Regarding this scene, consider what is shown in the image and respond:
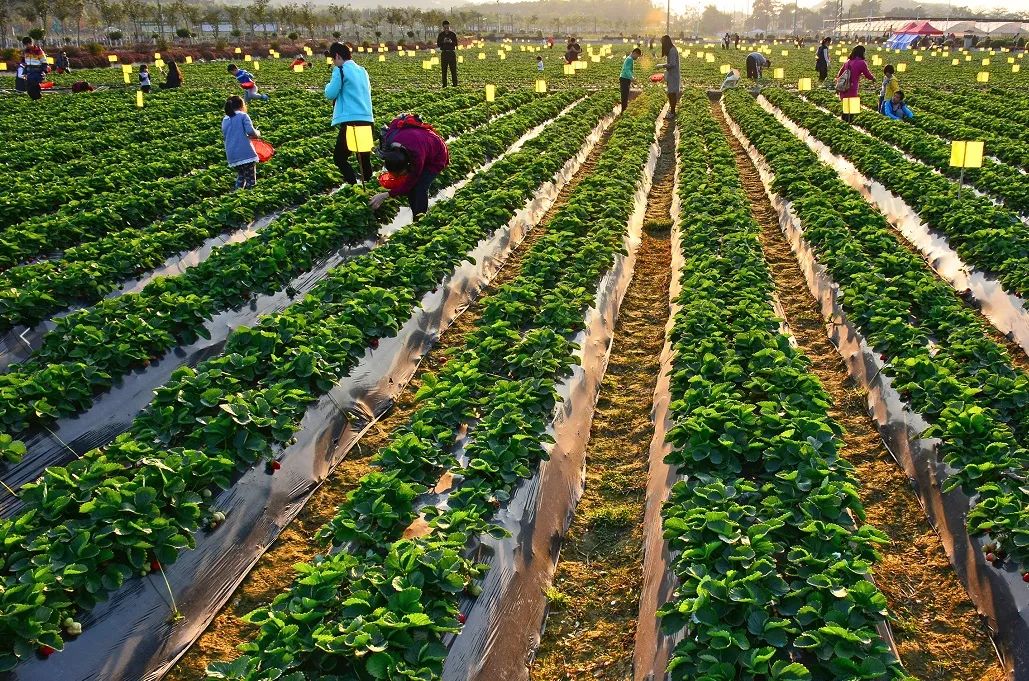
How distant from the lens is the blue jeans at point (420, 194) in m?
10.9

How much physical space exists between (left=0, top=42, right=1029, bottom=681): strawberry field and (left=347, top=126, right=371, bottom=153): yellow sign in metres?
0.62

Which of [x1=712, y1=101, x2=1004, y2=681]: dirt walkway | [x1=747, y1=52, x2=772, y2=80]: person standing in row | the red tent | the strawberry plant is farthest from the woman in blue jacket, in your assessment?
the red tent

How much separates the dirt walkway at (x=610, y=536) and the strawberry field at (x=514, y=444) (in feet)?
0.09

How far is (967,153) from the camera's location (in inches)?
440

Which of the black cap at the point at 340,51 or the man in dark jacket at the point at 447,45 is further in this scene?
the man in dark jacket at the point at 447,45

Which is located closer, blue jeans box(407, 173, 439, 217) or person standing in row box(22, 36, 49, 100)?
blue jeans box(407, 173, 439, 217)

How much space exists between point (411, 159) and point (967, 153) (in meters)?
8.22

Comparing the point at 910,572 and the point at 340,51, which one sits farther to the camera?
the point at 340,51

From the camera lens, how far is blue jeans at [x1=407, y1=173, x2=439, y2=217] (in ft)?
35.9

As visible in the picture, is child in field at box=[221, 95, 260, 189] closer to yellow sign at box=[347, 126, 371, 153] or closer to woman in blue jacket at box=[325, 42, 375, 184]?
woman in blue jacket at box=[325, 42, 375, 184]

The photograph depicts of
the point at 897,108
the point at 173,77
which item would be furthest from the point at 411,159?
the point at 173,77

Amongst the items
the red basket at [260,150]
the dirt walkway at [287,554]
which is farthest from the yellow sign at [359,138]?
the dirt walkway at [287,554]

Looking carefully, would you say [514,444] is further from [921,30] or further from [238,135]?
[921,30]

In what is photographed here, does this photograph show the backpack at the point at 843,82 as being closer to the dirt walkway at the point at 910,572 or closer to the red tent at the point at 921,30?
the dirt walkway at the point at 910,572
